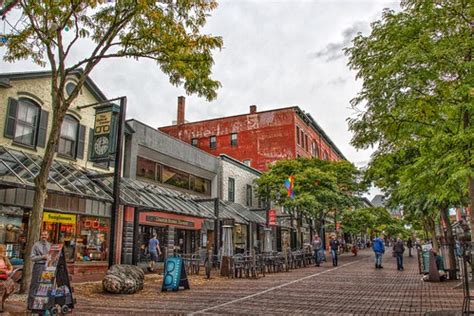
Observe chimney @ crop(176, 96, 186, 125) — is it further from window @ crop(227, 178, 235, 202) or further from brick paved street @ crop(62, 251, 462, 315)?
brick paved street @ crop(62, 251, 462, 315)

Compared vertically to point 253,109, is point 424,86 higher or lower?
lower

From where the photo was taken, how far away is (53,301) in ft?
24.2

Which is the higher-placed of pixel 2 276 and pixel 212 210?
pixel 212 210

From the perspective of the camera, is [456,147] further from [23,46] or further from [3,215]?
[3,215]

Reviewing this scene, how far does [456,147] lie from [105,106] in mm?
12198

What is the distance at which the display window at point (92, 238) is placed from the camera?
15.5 metres

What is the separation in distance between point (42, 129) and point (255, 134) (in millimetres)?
27727

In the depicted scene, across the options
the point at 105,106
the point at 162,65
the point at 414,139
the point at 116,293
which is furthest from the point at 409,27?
the point at 105,106

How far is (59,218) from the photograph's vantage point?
47.8 feet

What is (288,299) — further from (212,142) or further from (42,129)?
(212,142)

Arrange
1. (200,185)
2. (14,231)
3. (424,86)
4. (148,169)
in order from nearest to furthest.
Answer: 1. (424,86)
2. (14,231)
3. (148,169)
4. (200,185)

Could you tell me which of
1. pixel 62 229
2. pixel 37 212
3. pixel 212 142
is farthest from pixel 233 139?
pixel 37 212

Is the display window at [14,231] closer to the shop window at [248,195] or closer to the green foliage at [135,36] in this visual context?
the green foliage at [135,36]

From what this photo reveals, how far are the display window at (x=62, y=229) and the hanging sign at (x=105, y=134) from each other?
2.46 metres
